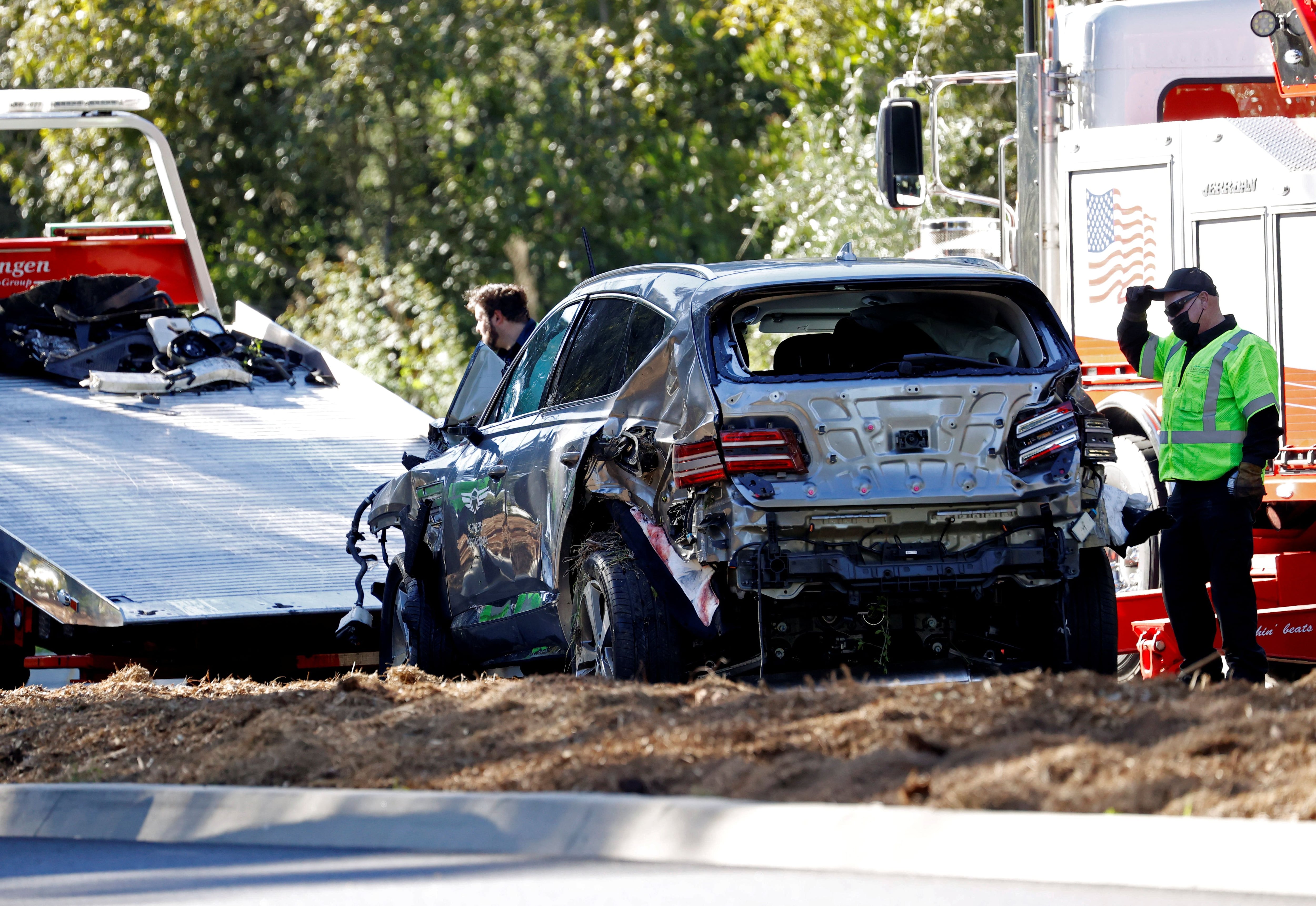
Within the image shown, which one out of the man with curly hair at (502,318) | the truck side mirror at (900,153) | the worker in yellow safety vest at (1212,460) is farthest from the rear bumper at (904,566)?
the truck side mirror at (900,153)

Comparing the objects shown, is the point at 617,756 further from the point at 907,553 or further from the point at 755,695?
the point at 907,553

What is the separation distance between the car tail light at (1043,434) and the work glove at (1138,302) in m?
1.70

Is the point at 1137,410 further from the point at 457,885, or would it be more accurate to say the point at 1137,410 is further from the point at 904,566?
the point at 457,885

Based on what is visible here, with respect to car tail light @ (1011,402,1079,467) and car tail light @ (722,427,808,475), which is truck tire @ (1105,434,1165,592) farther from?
car tail light @ (722,427,808,475)

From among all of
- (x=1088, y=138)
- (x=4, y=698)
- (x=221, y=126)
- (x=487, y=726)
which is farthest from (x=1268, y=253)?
(x=221, y=126)

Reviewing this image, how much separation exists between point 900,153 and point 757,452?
16.7ft

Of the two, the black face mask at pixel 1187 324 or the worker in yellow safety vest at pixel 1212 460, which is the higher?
the black face mask at pixel 1187 324

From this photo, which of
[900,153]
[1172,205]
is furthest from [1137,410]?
[900,153]

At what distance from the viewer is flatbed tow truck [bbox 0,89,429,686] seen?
9266 millimetres

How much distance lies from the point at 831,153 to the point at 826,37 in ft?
5.01

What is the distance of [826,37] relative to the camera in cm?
2395

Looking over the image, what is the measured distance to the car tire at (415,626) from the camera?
908 centimetres

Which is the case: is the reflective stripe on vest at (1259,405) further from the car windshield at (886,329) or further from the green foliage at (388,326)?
the green foliage at (388,326)

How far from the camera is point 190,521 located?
10008 millimetres
